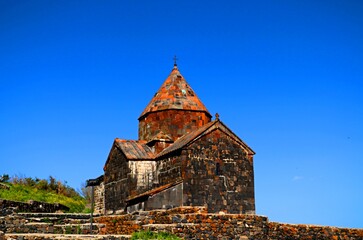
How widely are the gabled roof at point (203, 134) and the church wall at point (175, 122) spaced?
3.23 feet

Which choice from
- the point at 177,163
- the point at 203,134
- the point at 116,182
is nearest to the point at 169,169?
the point at 177,163

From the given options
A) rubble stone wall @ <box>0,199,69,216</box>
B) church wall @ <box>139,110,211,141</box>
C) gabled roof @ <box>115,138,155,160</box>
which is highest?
church wall @ <box>139,110,211,141</box>

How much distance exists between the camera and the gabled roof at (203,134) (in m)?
19.0

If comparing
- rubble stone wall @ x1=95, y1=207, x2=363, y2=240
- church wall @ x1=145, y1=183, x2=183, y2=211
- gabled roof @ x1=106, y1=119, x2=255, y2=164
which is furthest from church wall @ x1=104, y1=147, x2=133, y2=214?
rubble stone wall @ x1=95, y1=207, x2=363, y2=240

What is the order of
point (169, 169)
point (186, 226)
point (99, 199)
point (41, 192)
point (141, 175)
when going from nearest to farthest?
point (186, 226), point (169, 169), point (141, 175), point (99, 199), point (41, 192)

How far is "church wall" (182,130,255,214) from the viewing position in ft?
60.8

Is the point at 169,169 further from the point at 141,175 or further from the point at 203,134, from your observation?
the point at 203,134

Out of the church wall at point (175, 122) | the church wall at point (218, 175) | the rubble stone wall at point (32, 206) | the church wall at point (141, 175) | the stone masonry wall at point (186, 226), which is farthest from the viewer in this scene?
the church wall at point (175, 122)

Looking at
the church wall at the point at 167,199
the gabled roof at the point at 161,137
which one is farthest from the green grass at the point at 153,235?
the gabled roof at the point at 161,137

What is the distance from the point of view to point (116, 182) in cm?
2122

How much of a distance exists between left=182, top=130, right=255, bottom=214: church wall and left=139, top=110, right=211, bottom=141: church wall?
2.34m

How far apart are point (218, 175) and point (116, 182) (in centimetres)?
454

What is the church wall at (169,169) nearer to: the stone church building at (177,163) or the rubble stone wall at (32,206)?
the stone church building at (177,163)

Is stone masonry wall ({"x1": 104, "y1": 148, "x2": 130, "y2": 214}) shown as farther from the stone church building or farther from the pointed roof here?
the pointed roof
